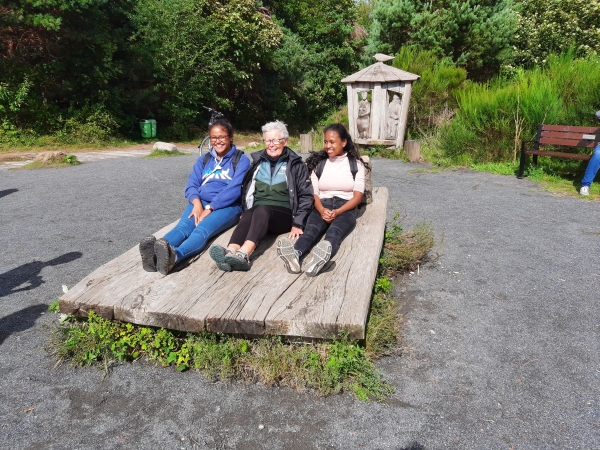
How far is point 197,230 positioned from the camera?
11.9ft

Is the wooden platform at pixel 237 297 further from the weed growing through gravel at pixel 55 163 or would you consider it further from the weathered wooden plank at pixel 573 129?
the weed growing through gravel at pixel 55 163

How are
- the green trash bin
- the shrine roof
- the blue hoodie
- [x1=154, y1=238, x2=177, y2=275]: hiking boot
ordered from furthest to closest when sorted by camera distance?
the green trash bin, the shrine roof, the blue hoodie, [x1=154, y1=238, x2=177, y2=275]: hiking boot

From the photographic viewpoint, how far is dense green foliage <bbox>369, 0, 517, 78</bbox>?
54.3 ft

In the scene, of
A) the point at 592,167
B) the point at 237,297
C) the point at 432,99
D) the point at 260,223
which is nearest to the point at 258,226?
the point at 260,223

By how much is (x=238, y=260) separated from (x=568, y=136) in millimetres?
7384

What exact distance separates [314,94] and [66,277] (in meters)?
18.9

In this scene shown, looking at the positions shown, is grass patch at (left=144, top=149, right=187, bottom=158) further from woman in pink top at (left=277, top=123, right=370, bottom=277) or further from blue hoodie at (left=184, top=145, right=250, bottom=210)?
woman in pink top at (left=277, top=123, right=370, bottom=277)

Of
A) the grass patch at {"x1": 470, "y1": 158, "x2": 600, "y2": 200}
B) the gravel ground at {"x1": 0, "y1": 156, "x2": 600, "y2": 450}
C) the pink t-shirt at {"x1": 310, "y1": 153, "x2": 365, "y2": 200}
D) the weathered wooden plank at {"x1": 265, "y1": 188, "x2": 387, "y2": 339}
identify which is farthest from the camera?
the grass patch at {"x1": 470, "y1": 158, "x2": 600, "y2": 200}

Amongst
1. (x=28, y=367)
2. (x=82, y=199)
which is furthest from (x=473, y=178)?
(x=28, y=367)

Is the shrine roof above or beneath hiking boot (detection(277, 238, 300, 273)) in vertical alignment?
above

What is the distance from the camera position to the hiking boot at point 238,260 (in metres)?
Result: 3.11

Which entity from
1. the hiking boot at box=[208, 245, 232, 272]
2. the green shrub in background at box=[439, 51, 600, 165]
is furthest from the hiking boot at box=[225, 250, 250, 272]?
the green shrub in background at box=[439, 51, 600, 165]

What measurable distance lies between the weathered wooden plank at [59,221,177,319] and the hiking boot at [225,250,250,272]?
1.78 feet

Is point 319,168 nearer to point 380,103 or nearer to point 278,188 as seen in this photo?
point 278,188
